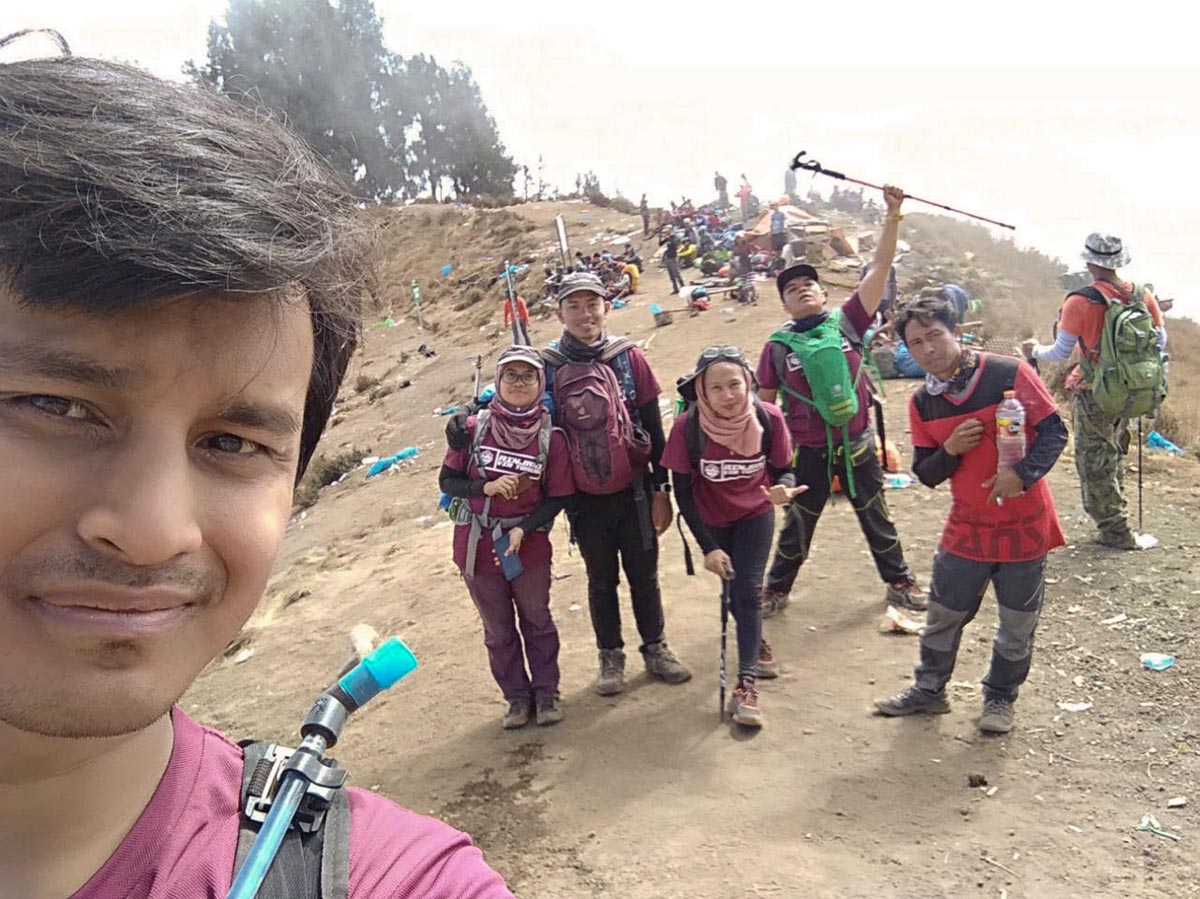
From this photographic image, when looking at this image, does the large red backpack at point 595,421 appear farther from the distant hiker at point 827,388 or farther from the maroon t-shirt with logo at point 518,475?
the distant hiker at point 827,388

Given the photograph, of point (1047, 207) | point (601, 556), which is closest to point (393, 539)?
point (601, 556)

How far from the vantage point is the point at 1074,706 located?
14.2 ft

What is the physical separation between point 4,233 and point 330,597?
702 centimetres

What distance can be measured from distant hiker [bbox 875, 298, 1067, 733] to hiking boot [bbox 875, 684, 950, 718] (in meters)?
0.28

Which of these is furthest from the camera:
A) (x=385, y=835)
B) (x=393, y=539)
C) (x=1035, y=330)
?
(x=1035, y=330)

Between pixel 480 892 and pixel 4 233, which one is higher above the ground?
pixel 4 233

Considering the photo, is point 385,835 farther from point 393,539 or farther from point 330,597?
point 393,539

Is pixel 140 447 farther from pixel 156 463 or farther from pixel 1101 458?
pixel 1101 458

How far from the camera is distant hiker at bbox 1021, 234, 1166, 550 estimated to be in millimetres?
5590

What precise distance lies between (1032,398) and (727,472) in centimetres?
132

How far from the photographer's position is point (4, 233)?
840 mm

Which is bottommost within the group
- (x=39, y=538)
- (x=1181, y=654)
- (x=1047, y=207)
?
(x=1181, y=654)

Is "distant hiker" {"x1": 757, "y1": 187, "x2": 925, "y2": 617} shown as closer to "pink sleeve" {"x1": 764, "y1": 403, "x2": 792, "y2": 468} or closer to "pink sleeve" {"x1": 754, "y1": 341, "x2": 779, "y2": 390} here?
"pink sleeve" {"x1": 754, "y1": 341, "x2": 779, "y2": 390}

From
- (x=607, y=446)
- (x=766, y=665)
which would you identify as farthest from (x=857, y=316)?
(x=766, y=665)
